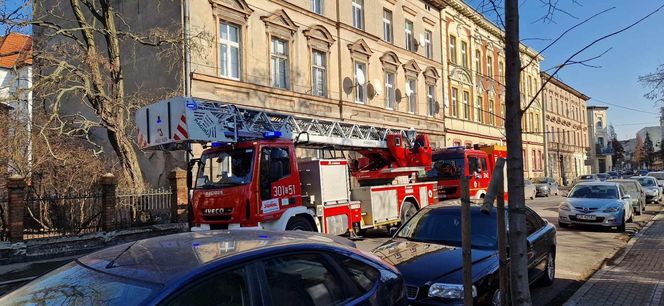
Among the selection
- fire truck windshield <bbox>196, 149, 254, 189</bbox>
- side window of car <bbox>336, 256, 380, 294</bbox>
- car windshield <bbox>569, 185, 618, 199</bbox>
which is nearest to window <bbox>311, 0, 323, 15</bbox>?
car windshield <bbox>569, 185, 618, 199</bbox>

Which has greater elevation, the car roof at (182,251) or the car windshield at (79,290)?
the car roof at (182,251)

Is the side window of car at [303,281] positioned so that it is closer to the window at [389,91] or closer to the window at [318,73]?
the window at [318,73]

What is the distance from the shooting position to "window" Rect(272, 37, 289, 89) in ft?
65.5

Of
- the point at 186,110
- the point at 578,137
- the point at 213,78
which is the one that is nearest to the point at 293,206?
the point at 186,110

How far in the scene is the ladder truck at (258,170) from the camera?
9297 millimetres

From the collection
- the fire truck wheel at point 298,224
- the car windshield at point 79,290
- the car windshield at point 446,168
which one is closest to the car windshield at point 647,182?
the car windshield at point 446,168

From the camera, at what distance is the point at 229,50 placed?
709 inches

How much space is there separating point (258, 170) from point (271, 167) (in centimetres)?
37

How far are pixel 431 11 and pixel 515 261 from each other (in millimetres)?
30557

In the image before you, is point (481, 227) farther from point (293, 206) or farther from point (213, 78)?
point (213, 78)

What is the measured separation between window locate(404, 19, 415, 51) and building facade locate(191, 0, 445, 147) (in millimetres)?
59

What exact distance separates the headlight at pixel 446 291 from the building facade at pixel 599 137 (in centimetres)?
9543

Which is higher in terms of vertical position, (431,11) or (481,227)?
(431,11)

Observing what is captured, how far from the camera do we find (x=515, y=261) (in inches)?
139
